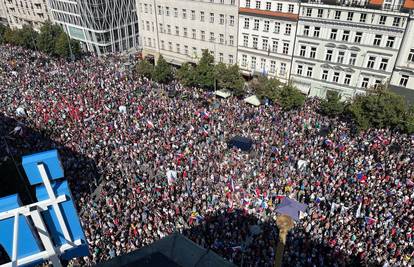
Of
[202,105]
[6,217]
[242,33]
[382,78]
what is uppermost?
[6,217]

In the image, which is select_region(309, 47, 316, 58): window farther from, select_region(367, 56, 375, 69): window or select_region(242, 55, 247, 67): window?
select_region(242, 55, 247, 67): window

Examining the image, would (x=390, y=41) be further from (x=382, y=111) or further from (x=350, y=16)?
(x=382, y=111)

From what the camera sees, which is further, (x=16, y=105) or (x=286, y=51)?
(x=286, y=51)

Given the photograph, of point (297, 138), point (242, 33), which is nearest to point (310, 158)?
point (297, 138)

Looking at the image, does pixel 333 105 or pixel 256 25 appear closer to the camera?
pixel 333 105

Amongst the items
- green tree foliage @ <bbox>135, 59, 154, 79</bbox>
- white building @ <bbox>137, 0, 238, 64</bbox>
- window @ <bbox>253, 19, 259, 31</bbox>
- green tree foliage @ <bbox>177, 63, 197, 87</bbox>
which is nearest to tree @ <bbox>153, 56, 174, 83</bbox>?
green tree foliage @ <bbox>135, 59, 154, 79</bbox>

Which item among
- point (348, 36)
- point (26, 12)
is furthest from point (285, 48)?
point (26, 12)

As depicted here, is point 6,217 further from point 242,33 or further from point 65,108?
point 242,33
